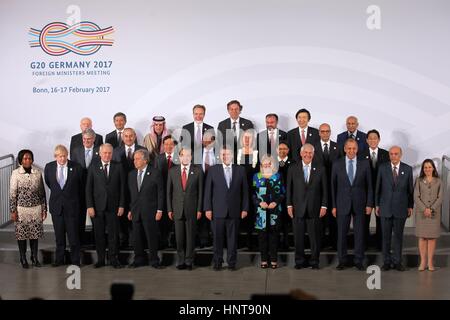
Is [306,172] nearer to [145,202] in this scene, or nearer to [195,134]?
[195,134]

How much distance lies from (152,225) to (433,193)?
3.30m

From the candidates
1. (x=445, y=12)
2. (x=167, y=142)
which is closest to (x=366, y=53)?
(x=445, y=12)

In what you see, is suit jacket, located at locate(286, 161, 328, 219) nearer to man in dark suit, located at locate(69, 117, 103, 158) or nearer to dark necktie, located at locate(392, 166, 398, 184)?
dark necktie, located at locate(392, 166, 398, 184)

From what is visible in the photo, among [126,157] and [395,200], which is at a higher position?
[126,157]

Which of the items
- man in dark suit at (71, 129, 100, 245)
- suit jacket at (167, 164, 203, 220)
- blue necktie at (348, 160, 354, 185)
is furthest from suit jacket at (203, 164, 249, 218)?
man in dark suit at (71, 129, 100, 245)

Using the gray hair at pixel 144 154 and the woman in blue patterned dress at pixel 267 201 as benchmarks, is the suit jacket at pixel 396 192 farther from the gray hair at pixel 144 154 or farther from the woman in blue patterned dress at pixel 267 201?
the gray hair at pixel 144 154

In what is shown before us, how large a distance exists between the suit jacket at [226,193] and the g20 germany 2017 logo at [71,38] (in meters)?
2.93

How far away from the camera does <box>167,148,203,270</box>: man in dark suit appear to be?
7.78 m

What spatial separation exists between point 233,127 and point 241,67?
127 centimetres

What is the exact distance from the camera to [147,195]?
Result: 7.84 m

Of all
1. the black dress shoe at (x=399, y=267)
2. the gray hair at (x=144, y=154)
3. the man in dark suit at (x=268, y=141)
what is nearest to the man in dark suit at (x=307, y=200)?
the man in dark suit at (x=268, y=141)

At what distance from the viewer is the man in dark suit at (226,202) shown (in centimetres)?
774

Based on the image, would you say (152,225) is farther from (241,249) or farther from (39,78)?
(39,78)

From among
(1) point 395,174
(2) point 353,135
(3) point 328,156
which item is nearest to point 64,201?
(3) point 328,156
